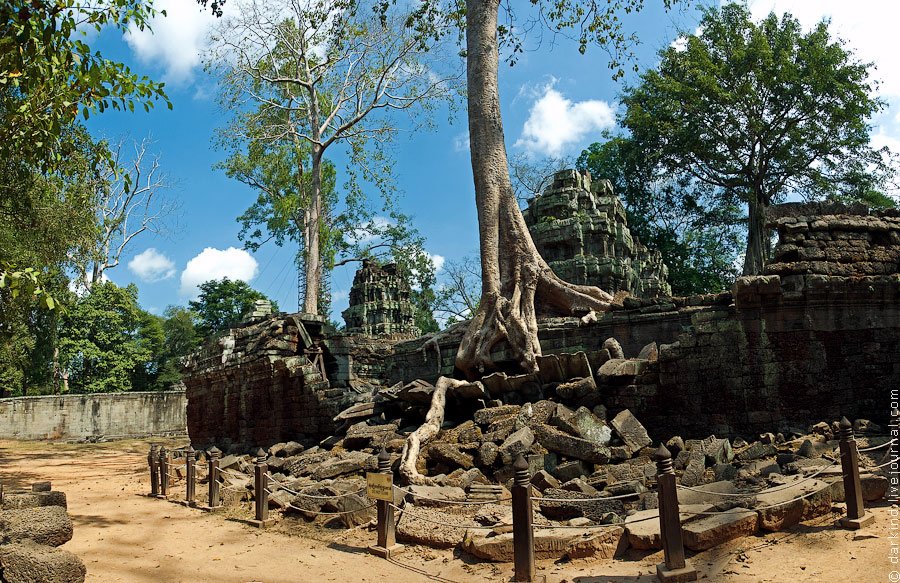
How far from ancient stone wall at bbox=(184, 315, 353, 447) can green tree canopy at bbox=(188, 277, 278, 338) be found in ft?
80.2

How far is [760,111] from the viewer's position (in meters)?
23.9

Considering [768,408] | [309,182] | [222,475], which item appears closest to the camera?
[768,408]

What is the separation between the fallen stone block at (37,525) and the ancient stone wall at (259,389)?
5.61m

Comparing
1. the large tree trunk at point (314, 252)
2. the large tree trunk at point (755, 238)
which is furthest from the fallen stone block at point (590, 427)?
the large tree trunk at point (755, 238)

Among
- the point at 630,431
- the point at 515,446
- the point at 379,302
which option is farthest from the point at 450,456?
the point at 379,302

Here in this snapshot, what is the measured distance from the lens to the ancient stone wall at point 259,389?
468 inches

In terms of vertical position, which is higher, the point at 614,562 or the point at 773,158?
the point at 773,158

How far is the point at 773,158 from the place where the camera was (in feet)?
80.4

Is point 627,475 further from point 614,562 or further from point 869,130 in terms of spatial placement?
point 869,130

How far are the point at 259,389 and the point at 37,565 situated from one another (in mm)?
9239

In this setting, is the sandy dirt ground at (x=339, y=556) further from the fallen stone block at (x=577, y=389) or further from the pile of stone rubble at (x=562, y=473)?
the fallen stone block at (x=577, y=389)

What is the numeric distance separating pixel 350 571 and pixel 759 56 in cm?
2370

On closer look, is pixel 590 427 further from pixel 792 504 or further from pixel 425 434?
pixel 792 504

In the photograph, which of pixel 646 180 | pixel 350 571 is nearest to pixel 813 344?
pixel 350 571
